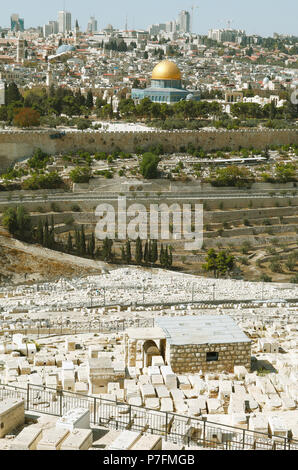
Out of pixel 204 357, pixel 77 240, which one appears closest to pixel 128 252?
pixel 77 240

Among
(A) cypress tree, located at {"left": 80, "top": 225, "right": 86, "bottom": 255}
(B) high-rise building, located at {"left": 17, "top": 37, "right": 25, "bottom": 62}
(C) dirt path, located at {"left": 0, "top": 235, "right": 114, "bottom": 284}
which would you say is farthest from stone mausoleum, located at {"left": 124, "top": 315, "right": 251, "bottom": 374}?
(B) high-rise building, located at {"left": 17, "top": 37, "right": 25, "bottom": 62}

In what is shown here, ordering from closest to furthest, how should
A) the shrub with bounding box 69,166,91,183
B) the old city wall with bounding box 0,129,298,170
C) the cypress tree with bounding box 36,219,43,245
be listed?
the cypress tree with bounding box 36,219,43,245 → the shrub with bounding box 69,166,91,183 → the old city wall with bounding box 0,129,298,170

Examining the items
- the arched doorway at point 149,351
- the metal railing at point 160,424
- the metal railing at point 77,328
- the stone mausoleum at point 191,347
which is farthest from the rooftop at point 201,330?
the metal railing at point 160,424

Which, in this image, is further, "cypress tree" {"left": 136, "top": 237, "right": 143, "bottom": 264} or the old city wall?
the old city wall

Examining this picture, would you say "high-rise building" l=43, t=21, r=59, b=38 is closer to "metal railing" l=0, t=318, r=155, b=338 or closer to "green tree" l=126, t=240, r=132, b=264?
"green tree" l=126, t=240, r=132, b=264

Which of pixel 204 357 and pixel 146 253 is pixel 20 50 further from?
pixel 204 357

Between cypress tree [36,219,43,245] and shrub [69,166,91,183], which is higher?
shrub [69,166,91,183]

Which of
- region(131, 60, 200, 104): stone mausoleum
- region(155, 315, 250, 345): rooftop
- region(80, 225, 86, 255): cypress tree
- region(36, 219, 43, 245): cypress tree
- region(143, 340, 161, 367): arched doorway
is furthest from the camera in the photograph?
region(131, 60, 200, 104): stone mausoleum
